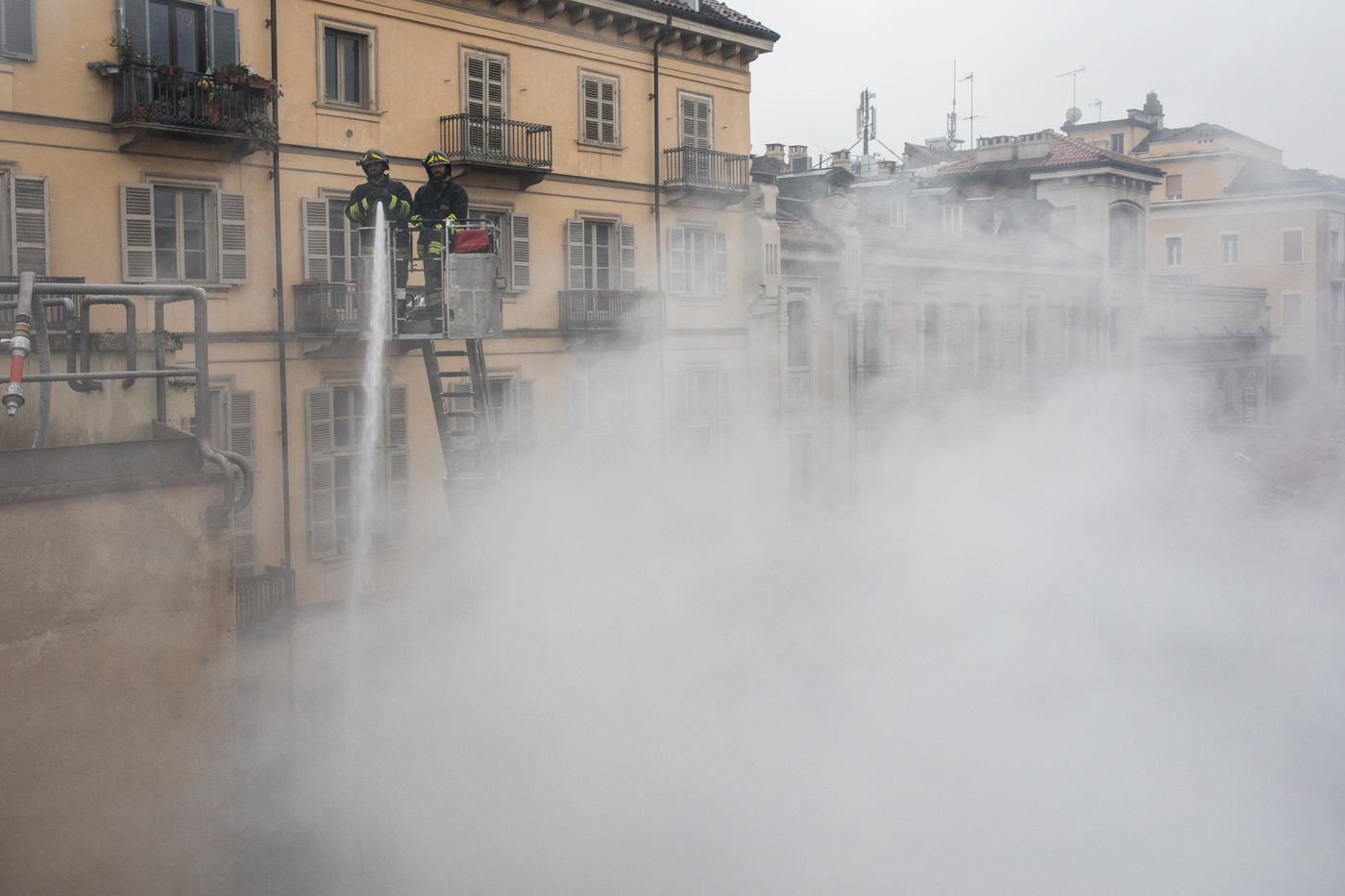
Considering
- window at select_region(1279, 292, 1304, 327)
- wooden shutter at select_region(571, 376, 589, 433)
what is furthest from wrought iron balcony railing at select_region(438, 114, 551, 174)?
window at select_region(1279, 292, 1304, 327)

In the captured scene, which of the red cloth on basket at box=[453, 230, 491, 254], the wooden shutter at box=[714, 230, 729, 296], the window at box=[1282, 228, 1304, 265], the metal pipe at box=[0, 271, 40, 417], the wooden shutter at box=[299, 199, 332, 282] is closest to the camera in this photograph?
the metal pipe at box=[0, 271, 40, 417]

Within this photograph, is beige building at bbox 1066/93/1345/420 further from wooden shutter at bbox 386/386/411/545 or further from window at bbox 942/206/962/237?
wooden shutter at bbox 386/386/411/545

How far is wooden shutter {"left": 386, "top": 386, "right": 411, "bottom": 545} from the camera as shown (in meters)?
12.2

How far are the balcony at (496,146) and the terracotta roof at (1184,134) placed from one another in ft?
62.4

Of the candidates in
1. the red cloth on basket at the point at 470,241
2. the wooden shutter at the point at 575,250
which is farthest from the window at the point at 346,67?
the red cloth on basket at the point at 470,241

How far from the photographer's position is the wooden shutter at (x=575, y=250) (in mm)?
13805

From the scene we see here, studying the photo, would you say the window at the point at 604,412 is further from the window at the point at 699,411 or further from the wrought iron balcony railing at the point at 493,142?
the wrought iron balcony railing at the point at 493,142

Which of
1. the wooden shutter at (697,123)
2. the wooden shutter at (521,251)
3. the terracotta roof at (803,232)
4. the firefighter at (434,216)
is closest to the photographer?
the firefighter at (434,216)

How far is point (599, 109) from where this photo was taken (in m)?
14.2

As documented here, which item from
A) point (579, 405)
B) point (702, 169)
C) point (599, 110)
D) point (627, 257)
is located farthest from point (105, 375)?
point (702, 169)

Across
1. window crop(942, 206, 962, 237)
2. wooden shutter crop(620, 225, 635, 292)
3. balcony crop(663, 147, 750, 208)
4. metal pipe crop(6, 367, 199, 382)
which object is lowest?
metal pipe crop(6, 367, 199, 382)

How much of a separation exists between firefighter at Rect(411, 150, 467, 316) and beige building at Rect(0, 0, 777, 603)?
3.61 meters

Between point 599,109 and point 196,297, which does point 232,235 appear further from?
point 196,297

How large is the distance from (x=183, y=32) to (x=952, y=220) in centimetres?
1691
